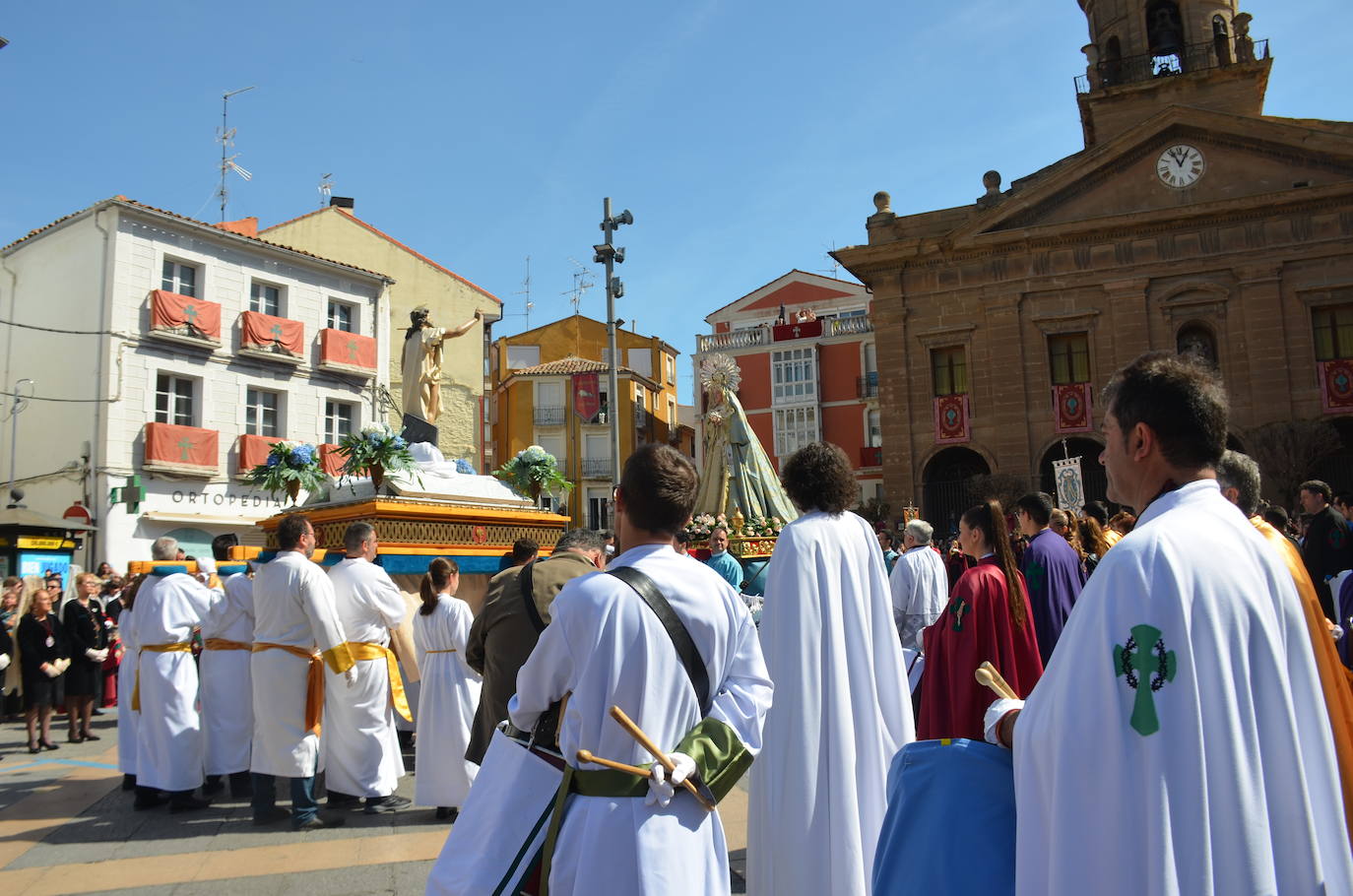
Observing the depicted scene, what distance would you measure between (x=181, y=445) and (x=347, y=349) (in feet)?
17.7

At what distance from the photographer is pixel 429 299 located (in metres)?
34.0

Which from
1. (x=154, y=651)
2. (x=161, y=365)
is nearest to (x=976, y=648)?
(x=154, y=651)

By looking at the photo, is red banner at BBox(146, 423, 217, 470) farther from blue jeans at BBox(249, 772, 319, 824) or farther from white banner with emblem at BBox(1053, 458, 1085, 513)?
white banner with emblem at BBox(1053, 458, 1085, 513)

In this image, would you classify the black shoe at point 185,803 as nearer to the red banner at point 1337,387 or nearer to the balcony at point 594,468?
the red banner at point 1337,387

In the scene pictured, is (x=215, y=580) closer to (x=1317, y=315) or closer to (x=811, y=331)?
(x=1317, y=315)

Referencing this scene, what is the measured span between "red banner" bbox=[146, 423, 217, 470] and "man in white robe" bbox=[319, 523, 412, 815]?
18.6 m

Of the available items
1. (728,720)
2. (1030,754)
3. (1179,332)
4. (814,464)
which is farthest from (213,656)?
(1179,332)

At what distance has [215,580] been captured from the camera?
8969 mm

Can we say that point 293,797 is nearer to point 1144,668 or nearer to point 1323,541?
point 1144,668

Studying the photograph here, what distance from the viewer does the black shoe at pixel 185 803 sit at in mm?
7359

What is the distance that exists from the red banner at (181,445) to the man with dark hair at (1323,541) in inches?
894

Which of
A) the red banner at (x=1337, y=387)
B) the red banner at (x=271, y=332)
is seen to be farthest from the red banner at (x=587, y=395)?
the red banner at (x=1337, y=387)

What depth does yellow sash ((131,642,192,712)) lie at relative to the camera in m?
7.74

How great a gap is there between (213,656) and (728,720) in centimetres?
611
